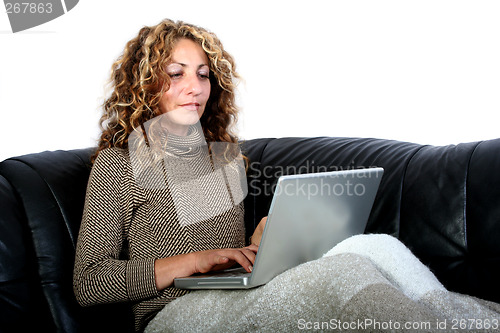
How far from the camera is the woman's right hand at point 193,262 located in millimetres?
1311

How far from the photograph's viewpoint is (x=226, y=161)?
5.86 ft

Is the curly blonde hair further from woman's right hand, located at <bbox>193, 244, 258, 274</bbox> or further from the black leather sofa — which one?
woman's right hand, located at <bbox>193, 244, 258, 274</bbox>

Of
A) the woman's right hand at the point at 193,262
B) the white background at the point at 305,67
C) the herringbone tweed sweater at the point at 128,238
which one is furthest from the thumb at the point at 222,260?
the white background at the point at 305,67

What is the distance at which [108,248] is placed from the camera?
4.56 feet

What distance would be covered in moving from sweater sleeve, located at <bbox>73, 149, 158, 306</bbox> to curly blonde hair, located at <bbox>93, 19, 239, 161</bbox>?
0.18 metres

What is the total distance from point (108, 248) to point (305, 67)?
4.11 ft

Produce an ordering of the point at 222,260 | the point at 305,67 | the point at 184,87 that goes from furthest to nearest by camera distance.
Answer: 1. the point at 305,67
2. the point at 184,87
3. the point at 222,260

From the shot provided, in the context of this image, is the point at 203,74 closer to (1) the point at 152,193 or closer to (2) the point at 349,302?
(1) the point at 152,193

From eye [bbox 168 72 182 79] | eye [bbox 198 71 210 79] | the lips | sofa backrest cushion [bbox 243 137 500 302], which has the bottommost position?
sofa backrest cushion [bbox 243 137 500 302]

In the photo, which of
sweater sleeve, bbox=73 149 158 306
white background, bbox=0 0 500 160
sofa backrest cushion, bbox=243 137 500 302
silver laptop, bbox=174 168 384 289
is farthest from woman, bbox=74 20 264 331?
sofa backrest cushion, bbox=243 137 500 302

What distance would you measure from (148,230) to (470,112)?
130 cm

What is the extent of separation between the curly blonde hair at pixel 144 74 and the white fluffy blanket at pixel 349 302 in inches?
24.9

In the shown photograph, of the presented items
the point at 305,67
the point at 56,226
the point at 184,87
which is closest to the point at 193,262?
the point at 56,226

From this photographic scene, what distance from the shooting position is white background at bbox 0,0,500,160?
6.27 feet
